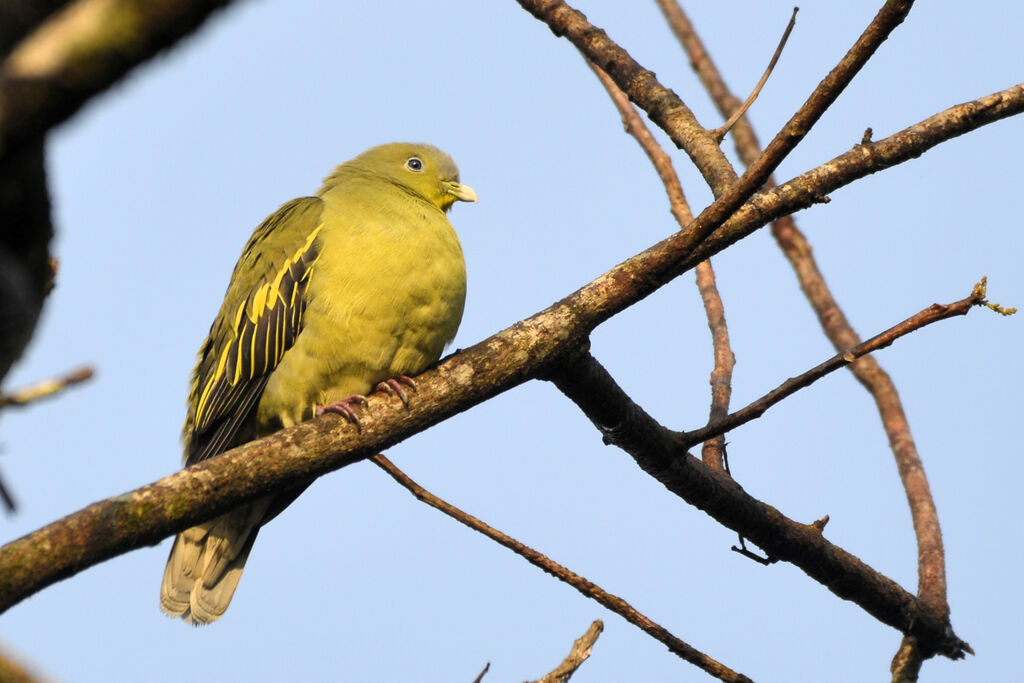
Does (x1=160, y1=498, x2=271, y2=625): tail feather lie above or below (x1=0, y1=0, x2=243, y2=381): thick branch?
above

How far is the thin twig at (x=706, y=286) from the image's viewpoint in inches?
160

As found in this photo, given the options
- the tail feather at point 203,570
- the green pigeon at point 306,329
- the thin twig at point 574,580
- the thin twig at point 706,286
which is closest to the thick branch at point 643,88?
the thin twig at point 706,286

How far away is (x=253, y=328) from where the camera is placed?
15.5 ft

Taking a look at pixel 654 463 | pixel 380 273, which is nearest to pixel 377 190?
pixel 380 273

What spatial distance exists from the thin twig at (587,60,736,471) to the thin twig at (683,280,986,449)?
1.98 ft

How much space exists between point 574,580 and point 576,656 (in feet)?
0.87

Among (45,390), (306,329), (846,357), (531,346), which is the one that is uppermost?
(846,357)

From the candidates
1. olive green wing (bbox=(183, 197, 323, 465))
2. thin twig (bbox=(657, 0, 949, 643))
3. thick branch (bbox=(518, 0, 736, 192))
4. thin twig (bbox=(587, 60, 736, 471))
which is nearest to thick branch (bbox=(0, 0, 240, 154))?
thin twig (bbox=(657, 0, 949, 643))

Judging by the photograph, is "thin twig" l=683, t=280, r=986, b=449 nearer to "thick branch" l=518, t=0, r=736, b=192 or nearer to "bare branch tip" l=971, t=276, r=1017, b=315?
"bare branch tip" l=971, t=276, r=1017, b=315

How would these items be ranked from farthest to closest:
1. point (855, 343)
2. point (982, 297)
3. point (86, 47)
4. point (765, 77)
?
point (855, 343) < point (765, 77) < point (982, 297) < point (86, 47)

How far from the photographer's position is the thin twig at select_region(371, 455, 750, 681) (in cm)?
317

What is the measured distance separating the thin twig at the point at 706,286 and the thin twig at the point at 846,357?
60 cm

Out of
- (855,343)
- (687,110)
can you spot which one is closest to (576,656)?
(687,110)

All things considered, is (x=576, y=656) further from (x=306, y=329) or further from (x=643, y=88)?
(x=643, y=88)
